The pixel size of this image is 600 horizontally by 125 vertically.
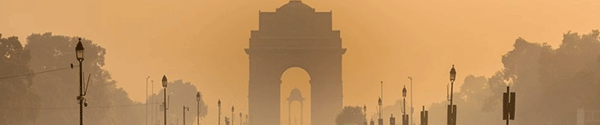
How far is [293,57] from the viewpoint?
186m

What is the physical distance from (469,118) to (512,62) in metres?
27.8

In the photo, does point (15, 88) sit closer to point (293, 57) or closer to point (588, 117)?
point (588, 117)

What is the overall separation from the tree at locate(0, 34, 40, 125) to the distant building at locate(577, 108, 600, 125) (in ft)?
110

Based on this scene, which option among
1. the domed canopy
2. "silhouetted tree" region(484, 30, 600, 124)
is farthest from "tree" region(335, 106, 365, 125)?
the domed canopy

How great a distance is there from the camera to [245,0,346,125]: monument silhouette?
18438 centimetres

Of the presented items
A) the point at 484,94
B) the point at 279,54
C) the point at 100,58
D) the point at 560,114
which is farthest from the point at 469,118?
the point at 560,114

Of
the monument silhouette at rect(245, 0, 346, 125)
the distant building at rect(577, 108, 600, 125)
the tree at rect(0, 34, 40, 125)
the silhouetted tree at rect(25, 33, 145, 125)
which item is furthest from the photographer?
the monument silhouette at rect(245, 0, 346, 125)

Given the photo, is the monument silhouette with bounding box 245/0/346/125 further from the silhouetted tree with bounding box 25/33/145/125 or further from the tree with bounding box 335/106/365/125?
the tree with bounding box 335/106/365/125

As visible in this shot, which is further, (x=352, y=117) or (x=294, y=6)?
(x=294, y=6)

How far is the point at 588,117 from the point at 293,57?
73.2 m

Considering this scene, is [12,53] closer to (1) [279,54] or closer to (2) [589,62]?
(2) [589,62]

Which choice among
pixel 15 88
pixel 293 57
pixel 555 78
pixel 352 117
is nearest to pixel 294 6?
pixel 293 57

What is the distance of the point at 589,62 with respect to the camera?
124188 mm

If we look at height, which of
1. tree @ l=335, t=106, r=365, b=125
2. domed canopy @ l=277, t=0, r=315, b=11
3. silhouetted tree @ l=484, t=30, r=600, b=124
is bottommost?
tree @ l=335, t=106, r=365, b=125
